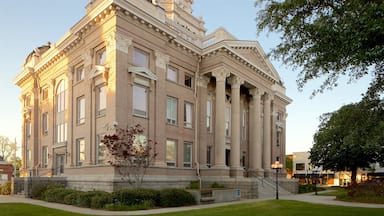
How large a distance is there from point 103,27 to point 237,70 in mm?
12697

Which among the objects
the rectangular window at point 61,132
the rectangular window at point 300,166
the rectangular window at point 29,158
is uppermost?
the rectangular window at point 61,132

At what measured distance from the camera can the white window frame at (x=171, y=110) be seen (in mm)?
27625

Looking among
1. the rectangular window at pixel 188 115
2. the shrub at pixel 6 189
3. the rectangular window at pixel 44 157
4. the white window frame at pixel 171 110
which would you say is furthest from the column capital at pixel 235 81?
the shrub at pixel 6 189

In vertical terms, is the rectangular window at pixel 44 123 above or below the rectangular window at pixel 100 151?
above

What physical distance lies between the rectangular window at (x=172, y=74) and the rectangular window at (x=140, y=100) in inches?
133

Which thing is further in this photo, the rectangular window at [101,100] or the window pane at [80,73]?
the window pane at [80,73]

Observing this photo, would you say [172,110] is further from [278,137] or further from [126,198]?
[278,137]

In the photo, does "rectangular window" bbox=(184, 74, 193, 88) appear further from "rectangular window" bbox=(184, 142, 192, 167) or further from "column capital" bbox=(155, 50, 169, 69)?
"rectangular window" bbox=(184, 142, 192, 167)

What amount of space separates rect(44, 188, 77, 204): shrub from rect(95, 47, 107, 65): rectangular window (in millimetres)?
9056

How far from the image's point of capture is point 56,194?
22359 millimetres

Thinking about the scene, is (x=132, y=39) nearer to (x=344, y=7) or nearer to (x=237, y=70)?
(x=237, y=70)

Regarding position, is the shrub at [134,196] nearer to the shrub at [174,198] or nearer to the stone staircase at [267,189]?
the shrub at [174,198]

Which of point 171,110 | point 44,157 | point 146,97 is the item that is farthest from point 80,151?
point 44,157

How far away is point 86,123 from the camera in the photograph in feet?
83.0
